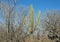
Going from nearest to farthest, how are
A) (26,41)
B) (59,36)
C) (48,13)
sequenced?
(26,41) → (59,36) → (48,13)

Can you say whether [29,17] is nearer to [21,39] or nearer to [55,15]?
[21,39]

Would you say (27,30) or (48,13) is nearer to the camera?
(27,30)

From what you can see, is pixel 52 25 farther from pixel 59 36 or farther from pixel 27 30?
pixel 27 30

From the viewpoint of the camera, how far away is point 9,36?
51.1 feet

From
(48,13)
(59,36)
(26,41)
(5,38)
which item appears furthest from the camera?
(48,13)

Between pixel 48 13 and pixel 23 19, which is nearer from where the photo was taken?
pixel 23 19

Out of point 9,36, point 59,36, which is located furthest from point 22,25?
point 59,36

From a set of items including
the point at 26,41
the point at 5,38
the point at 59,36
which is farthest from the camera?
the point at 59,36

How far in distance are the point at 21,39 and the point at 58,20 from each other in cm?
1317

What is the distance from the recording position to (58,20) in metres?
28.1

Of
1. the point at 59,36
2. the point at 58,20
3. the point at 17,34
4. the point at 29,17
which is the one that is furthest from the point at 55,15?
the point at 17,34

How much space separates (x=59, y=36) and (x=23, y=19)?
1203 cm

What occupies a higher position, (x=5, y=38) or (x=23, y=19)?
(x=23, y=19)

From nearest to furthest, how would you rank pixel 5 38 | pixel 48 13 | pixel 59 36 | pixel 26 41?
pixel 5 38 < pixel 26 41 < pixel 59 36 < pixel 48 13
